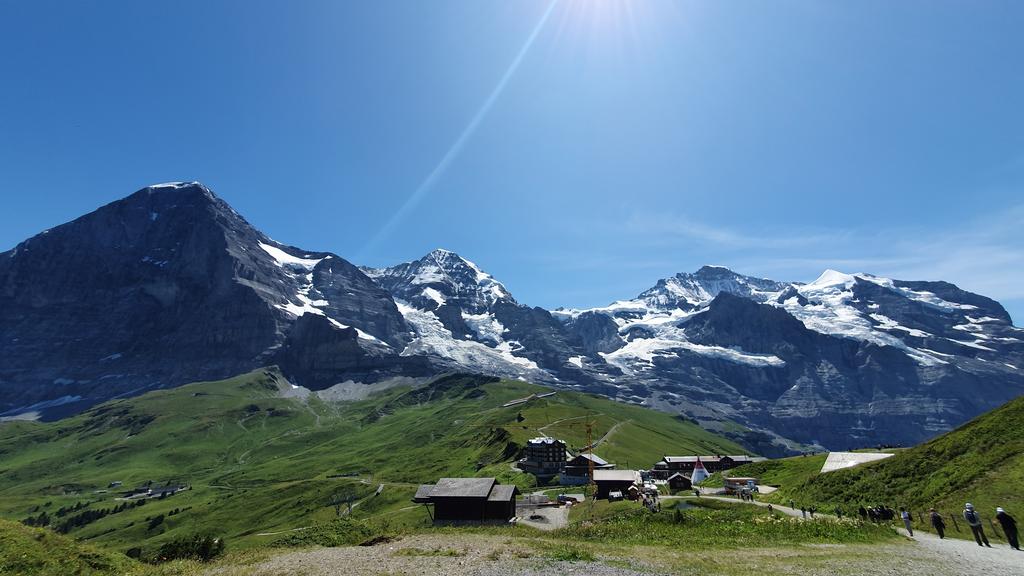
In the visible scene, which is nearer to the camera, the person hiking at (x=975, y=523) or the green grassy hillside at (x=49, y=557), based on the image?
the green grassy hillside at (x=49, y=557)

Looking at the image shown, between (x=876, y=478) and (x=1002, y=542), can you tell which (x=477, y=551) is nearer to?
(x=1002, y=542)

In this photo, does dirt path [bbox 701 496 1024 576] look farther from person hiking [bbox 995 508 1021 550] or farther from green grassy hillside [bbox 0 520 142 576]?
green grassy hillside [bbox 0 520 142 576]

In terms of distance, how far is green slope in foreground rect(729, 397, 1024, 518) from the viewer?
130ft

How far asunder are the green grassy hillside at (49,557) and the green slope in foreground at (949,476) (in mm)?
56557

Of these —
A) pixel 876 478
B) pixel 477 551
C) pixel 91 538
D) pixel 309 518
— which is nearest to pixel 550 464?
pixel 309 518

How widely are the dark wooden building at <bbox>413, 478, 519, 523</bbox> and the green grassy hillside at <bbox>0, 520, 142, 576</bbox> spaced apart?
146 feet

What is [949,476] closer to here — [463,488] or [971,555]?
[971,555]

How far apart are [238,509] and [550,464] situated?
127707 mm

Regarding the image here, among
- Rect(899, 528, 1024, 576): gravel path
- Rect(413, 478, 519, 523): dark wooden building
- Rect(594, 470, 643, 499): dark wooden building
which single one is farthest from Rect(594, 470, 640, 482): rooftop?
Rect(899, 528, 1024, 576): gravel path

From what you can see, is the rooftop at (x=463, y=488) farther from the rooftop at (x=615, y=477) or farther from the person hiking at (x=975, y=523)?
the person hiking at (x=975, y=523)

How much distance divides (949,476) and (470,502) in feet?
174

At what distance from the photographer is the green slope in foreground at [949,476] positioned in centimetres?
3966

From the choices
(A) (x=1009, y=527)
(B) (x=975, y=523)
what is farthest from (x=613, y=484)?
(A) (x=1009, y=527)

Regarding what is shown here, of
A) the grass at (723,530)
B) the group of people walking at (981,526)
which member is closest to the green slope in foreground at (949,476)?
the group of people walking at (981,526)
